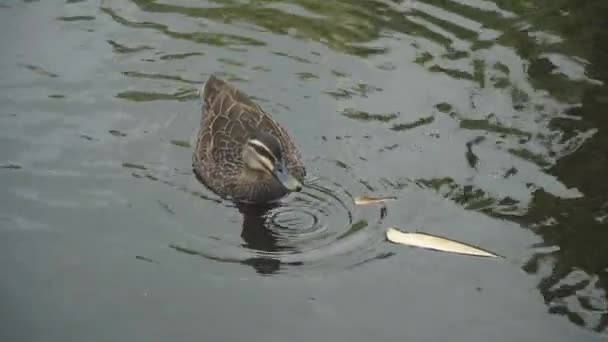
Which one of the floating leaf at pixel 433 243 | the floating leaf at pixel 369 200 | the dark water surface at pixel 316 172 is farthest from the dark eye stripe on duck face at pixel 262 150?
the floating leaf at pixel 433 243

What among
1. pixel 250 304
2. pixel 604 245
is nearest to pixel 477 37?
pixel 604 245

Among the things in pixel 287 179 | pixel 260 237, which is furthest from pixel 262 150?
pixel 260 237

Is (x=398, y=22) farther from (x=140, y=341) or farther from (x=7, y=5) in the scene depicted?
(x=140, y=341)

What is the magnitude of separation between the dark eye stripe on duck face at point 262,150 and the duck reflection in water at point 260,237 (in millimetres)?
478

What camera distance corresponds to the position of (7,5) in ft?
39.1

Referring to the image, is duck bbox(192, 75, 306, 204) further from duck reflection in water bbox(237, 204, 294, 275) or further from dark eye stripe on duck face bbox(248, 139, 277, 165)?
duck reflection in water bbox(237, 204, 294, 275)

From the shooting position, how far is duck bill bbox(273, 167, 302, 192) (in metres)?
8.87

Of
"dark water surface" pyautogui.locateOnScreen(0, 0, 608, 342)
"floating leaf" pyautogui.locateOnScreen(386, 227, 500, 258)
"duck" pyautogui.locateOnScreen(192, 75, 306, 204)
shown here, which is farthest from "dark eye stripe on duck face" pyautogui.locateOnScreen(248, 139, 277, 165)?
"floating leaf" pyautogui.locateOnScreen(386, 227, 500, 258)

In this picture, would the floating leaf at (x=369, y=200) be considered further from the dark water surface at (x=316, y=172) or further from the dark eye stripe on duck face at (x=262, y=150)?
the dark eye stripe on duck face at (x=262, y=150)

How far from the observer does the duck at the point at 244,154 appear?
29.8 ft

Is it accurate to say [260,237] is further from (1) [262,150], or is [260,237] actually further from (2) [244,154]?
(2) [244,154]

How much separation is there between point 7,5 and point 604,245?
694cm

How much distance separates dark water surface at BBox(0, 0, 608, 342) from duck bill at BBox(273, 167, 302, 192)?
0.24 m

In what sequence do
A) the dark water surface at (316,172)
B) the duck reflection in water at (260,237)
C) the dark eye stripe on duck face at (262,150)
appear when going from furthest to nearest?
the dark eye stripe on duck face at (262,150), the duck reflection in water at (260,237), the dark water surface at (316,172)
